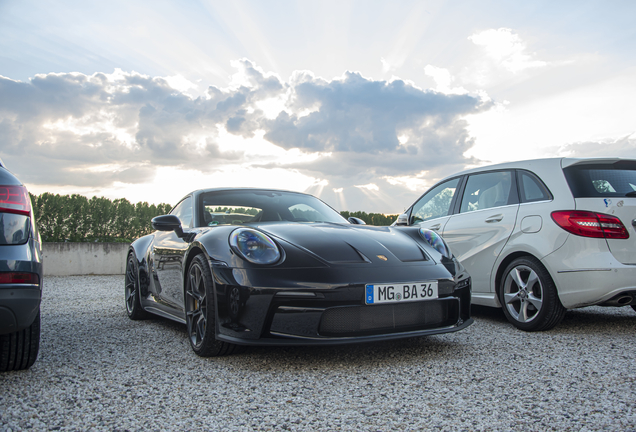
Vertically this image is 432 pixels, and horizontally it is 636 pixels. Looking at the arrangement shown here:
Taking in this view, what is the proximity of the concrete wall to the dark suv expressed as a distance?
11549 millimetres

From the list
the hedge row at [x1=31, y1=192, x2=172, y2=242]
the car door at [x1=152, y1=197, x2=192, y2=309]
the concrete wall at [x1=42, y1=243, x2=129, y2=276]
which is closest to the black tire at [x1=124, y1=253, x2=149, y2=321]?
the car door at [x1=152, y1=197, x2=192, y2=309]

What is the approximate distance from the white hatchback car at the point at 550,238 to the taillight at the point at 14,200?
3648mm

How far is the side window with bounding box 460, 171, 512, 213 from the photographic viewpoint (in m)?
4.58

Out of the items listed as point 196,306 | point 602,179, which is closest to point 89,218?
point 196,306

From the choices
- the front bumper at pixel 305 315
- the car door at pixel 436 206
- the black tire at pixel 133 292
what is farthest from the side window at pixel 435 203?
the black tire at pixel 133 292

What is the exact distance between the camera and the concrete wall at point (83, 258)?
13.0m

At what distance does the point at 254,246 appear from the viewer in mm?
3039

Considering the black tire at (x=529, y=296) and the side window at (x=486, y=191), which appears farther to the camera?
the side window at (x=486, y=191)

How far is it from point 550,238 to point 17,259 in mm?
3682

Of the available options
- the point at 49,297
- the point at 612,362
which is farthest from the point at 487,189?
the point at 49,297

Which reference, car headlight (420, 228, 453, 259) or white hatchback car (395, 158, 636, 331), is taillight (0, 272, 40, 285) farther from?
white hatchback car (395, 158, 636, 331)

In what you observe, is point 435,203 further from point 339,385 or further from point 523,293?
point 339,385

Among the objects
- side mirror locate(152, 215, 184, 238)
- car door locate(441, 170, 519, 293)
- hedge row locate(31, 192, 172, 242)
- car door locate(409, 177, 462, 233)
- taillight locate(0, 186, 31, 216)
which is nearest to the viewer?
taillight locate(0, 186, 31, 216)

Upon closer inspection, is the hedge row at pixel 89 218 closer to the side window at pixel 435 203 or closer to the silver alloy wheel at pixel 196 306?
the side window at pixel 435 203
